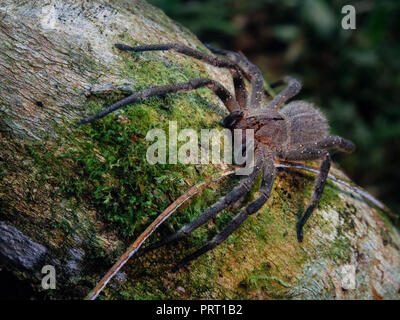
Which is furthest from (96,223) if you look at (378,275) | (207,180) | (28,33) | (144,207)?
(378,275)

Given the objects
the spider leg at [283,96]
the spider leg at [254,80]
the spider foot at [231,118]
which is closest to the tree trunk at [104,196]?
the spider foot at [231,118]

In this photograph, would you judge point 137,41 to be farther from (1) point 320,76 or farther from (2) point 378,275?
(1) point 320,76

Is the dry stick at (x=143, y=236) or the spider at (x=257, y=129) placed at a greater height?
the spider at (x=257, y=129)

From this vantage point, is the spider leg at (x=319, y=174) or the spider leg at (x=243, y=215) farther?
the spider leg at (x=319, y=174)

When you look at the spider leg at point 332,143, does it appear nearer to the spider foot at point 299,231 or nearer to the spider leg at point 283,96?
the spider leg at point 283,96

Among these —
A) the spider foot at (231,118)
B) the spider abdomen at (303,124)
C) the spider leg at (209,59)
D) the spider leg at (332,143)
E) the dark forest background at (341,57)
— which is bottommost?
the spider foot at (231,118)

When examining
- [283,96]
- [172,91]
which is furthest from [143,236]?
[283,96]
